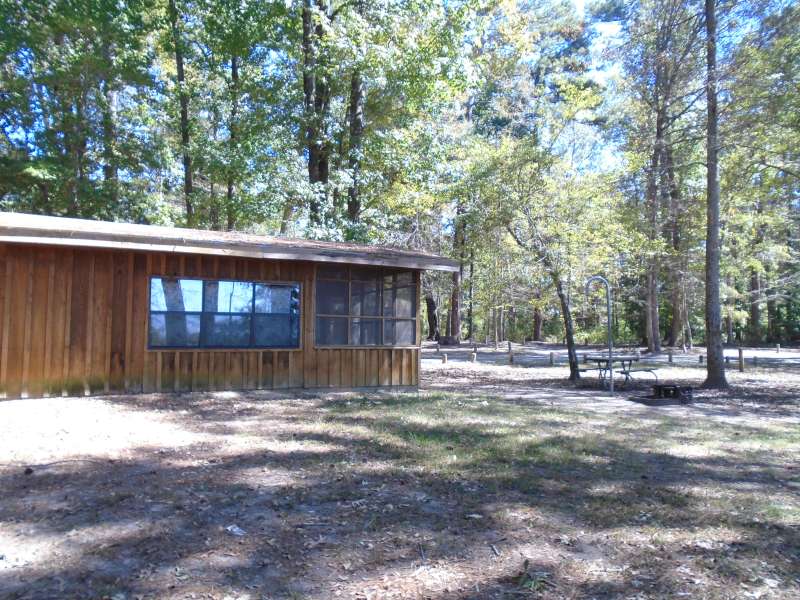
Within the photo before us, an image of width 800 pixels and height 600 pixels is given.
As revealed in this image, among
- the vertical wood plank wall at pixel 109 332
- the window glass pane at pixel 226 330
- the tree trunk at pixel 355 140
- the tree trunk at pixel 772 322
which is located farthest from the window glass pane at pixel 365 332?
the tree trunk at pixel 772 322

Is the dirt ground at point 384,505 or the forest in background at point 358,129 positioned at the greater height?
the forest in background at point 358,129

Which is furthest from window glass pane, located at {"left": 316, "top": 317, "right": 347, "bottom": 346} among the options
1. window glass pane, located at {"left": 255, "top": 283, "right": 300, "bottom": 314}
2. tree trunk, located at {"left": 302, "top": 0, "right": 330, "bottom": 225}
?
tree trunk, located at {"left": 302, "top": 0, "right": 330, "bottom": 225}

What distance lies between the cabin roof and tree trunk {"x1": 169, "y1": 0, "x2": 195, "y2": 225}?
9.06 metres

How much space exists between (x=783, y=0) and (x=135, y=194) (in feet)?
56.4

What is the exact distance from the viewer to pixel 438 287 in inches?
1324

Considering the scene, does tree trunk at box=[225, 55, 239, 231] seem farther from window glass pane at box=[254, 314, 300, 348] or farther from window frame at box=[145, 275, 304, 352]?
window glass pane at box=[254, 314, 300, 348]

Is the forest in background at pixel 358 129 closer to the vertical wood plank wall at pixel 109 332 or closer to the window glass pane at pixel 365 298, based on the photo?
the window glass pane at pixel 365 298

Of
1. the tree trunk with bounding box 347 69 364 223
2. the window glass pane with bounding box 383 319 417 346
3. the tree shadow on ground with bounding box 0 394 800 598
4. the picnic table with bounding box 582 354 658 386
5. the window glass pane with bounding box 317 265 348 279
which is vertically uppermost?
the tree trunk with bounding box 347 69 364 223

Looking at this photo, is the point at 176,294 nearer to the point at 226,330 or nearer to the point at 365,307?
the point at 226,330

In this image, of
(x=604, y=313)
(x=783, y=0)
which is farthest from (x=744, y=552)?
(x=604, y=313)

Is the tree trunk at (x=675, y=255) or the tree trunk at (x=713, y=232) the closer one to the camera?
the tree trunk at (x=713, y=232)

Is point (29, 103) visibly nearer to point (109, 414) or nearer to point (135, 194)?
point (135, 194)

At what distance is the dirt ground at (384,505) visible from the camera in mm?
3248

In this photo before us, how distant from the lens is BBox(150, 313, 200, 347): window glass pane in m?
9.62
